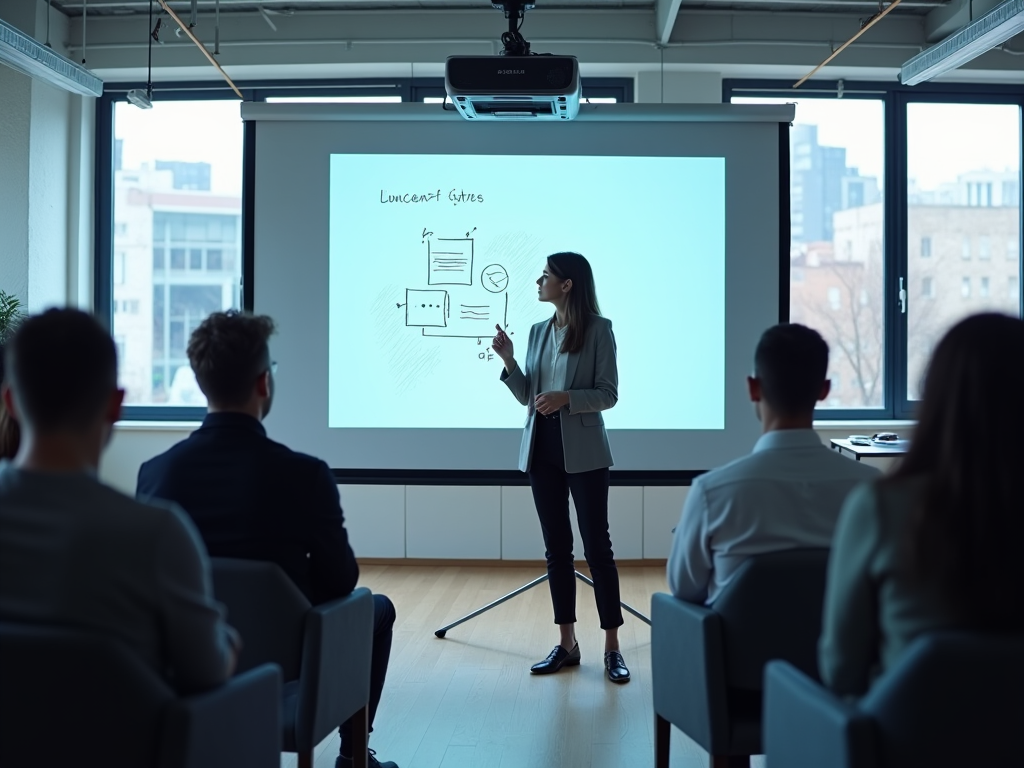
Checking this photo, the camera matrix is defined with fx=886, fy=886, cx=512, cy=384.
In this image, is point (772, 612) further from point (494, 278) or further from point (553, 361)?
point (494, 278)

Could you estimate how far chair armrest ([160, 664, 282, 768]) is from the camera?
122 cm

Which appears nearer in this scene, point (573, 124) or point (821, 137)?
point (573, 124)

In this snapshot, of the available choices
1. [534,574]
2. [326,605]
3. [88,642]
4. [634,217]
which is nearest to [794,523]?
[326,605]

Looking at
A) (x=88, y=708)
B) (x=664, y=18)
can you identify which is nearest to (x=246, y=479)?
(x=88, y=708)

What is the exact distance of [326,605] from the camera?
1903 mm

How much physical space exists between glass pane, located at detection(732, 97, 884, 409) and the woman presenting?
9.32 ft

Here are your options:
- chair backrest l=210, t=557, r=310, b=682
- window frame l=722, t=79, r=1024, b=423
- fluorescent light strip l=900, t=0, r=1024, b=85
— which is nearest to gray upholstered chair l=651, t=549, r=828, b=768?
chair backrest l=210, t=557, r=310, b=682

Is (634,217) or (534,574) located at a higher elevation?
(634,217)

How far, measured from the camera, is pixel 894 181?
571 centimetres

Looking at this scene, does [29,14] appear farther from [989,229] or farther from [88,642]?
[989,229]

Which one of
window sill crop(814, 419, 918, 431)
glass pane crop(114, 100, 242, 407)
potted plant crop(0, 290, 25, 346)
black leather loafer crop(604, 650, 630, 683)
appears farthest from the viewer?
glass pane crop(114, 100, 242, 407)

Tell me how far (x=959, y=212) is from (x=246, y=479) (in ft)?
17.7

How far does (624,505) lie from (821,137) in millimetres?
2724

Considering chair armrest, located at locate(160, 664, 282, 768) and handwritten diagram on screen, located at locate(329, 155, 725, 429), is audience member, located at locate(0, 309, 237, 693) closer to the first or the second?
chair armrest, located at locate(160, 664, 282, 768)
